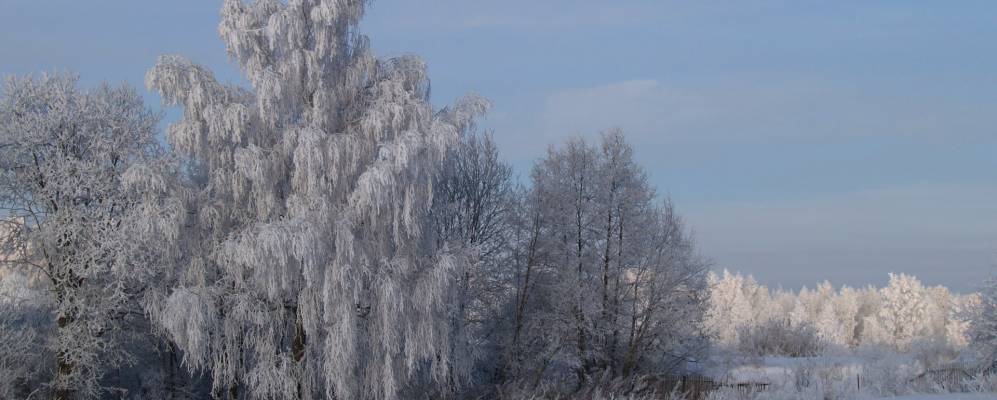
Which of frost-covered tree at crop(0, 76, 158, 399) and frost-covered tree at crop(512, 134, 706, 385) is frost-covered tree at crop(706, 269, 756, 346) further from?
frost-covered tree at crop(0, 76, 158, 399)

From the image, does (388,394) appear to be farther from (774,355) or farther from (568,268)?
(774,355)

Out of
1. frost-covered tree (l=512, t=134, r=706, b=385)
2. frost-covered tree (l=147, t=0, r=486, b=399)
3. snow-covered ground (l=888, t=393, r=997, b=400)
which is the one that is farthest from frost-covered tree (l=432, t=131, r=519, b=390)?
snow-covered ground (l=888, t=393, r=997, b=400)

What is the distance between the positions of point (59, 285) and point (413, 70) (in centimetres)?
901

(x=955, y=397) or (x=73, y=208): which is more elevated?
(x=73, y=208)

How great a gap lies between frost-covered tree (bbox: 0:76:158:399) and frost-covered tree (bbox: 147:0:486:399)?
1379mm

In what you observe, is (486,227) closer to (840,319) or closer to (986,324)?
(986,324)

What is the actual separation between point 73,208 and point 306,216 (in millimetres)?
5322

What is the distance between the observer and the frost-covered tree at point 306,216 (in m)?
17.8

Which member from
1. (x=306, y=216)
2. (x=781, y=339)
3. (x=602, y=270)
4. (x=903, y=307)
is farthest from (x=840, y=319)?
(x=306, y=216)

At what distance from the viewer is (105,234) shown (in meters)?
18.5

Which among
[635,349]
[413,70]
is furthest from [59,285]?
[635,349]

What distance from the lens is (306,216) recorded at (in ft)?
57.9

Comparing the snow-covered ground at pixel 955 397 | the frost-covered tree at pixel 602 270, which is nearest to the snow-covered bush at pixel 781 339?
the frost-covered tree at pixel 602 270

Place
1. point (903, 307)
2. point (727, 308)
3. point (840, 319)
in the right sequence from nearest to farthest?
point (727, 308), point (903, 307), point (840, 319)
